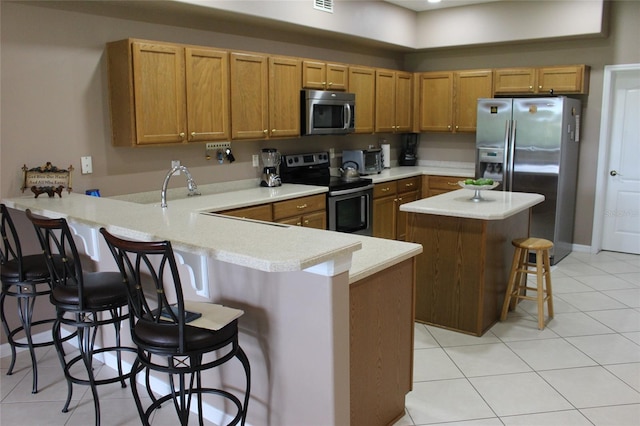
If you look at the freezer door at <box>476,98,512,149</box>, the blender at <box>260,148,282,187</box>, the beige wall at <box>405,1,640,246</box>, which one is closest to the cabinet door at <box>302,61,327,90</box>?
the blender at <box>260,148,282,187</box>

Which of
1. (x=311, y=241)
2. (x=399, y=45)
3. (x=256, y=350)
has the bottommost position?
(x=256, y=350)

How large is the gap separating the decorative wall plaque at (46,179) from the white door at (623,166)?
5.37 m

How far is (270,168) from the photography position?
5090mm

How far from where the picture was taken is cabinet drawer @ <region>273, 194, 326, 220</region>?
4.46 metres

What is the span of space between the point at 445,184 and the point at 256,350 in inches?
175

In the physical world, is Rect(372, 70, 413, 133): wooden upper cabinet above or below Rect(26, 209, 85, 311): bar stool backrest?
above

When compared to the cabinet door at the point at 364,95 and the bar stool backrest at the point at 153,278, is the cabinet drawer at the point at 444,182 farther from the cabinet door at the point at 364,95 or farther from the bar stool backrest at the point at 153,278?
the bar stool backrest at the point at 153,278

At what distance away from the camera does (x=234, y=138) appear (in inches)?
175

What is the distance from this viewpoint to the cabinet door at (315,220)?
4.75 m

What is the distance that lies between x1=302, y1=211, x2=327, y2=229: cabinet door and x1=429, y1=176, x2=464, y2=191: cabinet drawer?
2000 mm

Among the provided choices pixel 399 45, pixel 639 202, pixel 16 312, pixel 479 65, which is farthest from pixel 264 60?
pixel 639 202

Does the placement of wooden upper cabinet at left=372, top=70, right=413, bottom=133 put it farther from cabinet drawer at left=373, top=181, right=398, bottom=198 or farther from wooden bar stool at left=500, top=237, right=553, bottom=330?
wooden bar stool at left=500, top=237, right=553, bottom=330

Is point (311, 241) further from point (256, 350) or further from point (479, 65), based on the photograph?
point (479, 65)

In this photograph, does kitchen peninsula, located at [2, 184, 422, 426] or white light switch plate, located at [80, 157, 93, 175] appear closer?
kitchen peninsula, located at [2, 184, 422, 426]
